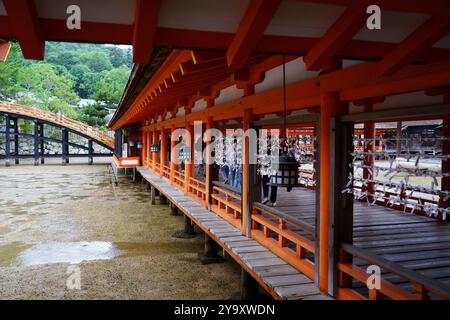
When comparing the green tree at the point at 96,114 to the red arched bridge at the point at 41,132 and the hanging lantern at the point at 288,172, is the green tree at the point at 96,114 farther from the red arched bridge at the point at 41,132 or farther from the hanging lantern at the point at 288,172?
the hanging lantern at the point at 288,172

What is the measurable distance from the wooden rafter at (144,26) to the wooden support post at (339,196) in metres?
2.22

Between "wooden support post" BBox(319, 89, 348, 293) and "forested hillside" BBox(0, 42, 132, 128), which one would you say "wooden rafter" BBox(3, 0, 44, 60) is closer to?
"wooden support post" BBox(319, 89, 348, 293)

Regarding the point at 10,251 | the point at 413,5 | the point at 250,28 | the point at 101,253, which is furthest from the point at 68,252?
the point at 413,5

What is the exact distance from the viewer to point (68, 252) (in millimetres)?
8625

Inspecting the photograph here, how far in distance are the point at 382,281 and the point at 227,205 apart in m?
4.28

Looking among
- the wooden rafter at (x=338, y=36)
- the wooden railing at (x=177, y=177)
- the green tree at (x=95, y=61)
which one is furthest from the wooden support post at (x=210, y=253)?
the green tree at (x=95, y=61)

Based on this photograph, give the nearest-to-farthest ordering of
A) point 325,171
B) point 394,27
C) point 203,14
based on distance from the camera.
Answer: point 203,14 < point 394,27 < point 325,171

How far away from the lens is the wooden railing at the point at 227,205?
7094mm

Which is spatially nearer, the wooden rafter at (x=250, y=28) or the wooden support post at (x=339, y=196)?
the wooden rafter at (x=250, y=28)

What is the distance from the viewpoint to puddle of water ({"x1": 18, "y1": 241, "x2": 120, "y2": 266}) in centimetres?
807

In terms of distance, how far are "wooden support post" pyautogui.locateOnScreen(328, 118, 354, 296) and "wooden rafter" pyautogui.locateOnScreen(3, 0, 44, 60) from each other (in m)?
2.78

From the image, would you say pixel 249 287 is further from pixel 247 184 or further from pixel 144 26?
pixel 144 26

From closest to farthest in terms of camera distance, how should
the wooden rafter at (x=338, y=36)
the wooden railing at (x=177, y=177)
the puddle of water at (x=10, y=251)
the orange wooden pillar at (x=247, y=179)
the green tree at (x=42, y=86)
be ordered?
the wooden rafter at (x=338, y=36) → the orange wooden pillar at (x=247, y=179) → the puddle of water at (x=10, y=251) → the wooden railing at (x=177, y=177) → the green tree at (x=42, y=86)

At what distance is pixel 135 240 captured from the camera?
9641 millimetres
